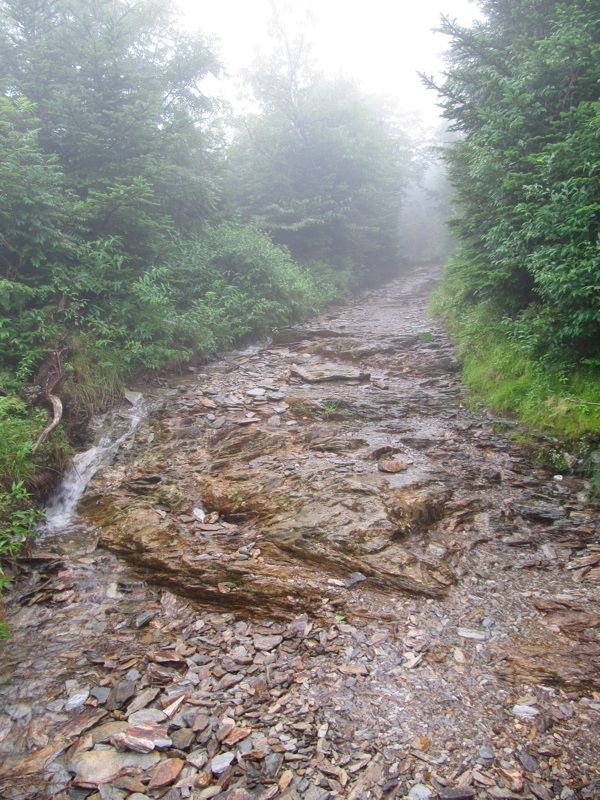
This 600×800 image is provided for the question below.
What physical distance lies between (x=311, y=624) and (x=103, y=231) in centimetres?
902

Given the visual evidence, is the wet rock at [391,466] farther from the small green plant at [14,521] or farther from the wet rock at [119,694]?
the small green plant at [14,521]

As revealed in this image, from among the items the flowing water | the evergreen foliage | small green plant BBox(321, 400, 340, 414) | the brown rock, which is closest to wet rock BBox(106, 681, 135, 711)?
the brown rock

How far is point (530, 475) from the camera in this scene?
5.84m

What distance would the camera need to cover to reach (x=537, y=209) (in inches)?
254

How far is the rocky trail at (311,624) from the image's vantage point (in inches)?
108

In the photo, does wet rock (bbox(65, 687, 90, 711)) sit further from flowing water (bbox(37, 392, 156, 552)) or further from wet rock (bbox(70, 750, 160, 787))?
flowing water (bbox(37, 392, 156, 552))

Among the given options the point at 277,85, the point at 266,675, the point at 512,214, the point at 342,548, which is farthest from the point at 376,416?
the point at 277,85

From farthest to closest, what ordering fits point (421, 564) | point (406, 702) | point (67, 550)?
point (67, 550)
point (421, 564)
point (406, 702)

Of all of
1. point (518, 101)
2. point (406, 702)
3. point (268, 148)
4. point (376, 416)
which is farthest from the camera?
point (268, 148)

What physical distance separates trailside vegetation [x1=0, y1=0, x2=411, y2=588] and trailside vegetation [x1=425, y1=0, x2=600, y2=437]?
6.38 m

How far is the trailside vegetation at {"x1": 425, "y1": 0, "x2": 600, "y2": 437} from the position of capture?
5785mm

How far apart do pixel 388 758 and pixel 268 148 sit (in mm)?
21595

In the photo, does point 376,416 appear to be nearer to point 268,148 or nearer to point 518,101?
point 518,101

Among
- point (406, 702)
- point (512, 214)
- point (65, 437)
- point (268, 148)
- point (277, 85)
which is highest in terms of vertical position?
point (277, 85)
